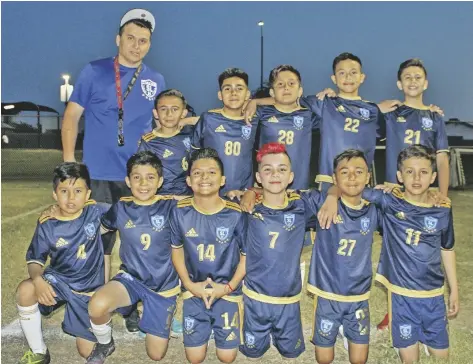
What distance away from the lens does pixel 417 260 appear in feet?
12.1

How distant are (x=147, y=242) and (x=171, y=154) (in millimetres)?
872

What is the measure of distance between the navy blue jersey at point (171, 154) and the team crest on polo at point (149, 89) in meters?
0.30

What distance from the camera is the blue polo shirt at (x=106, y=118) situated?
4355 millimetres

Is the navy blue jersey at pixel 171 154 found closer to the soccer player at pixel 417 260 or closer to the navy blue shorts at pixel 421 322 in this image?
the soccer player at pixel 417 260

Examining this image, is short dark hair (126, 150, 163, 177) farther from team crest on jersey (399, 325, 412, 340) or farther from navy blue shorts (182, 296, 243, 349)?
team crest on jersey (399, 325, 412, 340)

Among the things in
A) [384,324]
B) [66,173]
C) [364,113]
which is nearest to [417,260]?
[384,324]

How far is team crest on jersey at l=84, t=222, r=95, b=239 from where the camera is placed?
12.6 feet

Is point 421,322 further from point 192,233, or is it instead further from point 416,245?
point 192,233

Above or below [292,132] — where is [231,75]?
above

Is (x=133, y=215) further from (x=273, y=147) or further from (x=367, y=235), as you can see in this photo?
(x=367, y=235)

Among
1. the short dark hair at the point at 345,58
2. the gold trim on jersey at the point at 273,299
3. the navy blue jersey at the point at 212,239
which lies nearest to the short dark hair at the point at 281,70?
the short dark hair at the point at 345,58

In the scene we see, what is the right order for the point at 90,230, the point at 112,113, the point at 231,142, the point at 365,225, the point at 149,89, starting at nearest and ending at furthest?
the point at 365,225 → the point at 90,230 → the point at 231,142 → the point at 112,113 → the point at 149,89

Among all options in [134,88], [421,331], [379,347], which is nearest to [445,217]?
[421,331]

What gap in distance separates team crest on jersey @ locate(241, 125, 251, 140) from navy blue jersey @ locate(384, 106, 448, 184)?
1153 mm
